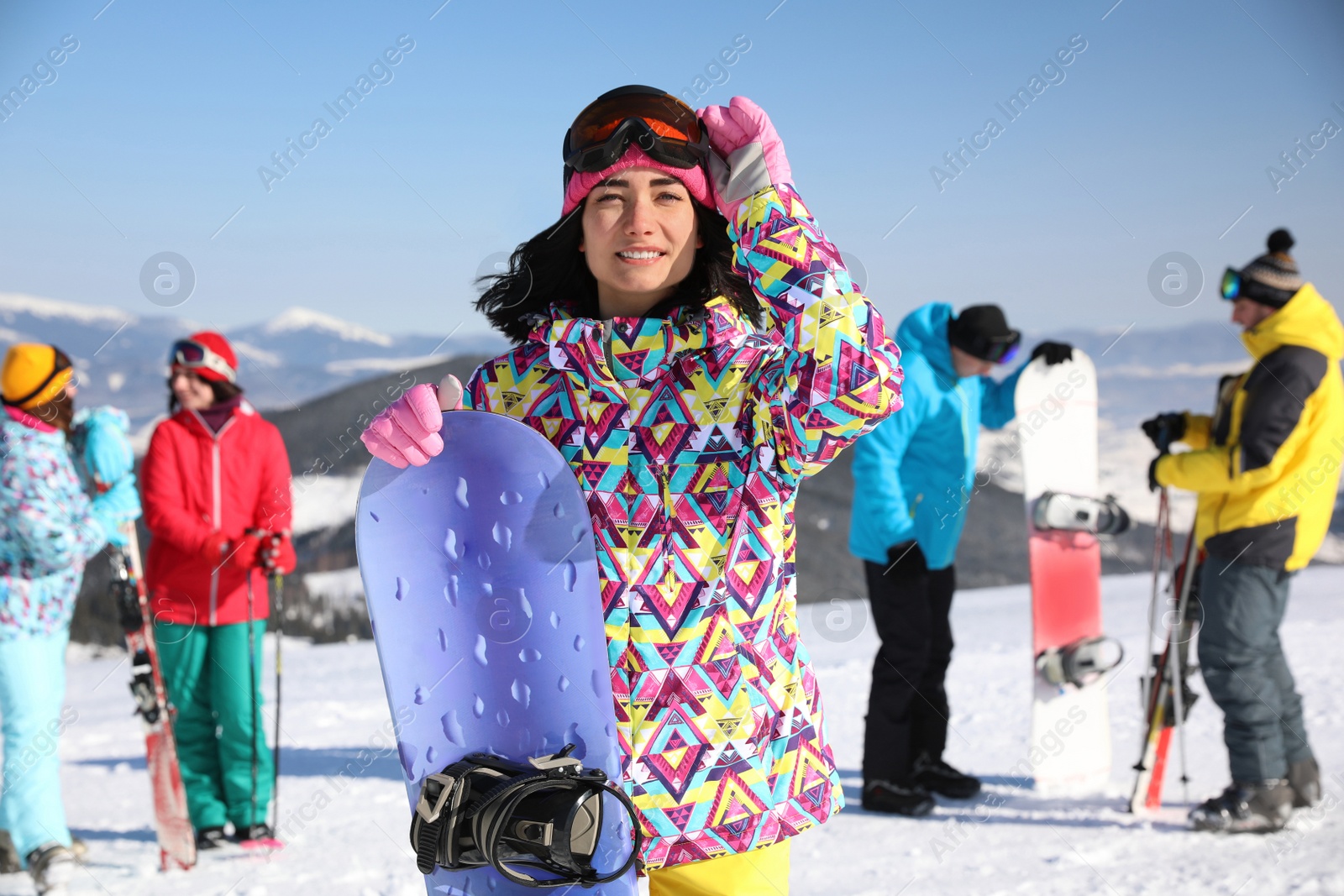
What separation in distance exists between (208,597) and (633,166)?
301 centimetres

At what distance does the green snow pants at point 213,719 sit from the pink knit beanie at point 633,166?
2.91 metres

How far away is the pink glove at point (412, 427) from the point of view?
1534 mm

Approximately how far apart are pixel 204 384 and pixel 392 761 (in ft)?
6.84

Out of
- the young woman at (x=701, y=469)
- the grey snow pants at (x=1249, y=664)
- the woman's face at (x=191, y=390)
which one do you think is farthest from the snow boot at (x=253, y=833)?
the grey snow pants at (x=1249, y=664)

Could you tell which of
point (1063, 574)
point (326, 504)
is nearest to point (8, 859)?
point (1063, 574)

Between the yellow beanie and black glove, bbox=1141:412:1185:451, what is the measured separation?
13.8 ft

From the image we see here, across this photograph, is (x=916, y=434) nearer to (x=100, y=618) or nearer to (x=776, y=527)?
(x=776, y=527)

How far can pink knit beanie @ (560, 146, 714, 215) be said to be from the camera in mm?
1613

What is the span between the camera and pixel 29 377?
3490mm

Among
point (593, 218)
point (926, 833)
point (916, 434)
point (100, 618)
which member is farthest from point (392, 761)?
point (100, 618)

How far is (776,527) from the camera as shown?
1.54 m

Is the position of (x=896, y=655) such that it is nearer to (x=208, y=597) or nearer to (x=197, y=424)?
(x=208, y=597)

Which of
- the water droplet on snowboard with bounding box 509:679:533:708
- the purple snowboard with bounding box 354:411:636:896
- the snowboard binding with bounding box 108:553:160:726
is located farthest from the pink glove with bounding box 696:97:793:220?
the snowboard binding with bounding box 108:553:160:726

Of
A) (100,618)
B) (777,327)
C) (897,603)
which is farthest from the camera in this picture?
(100,618)
